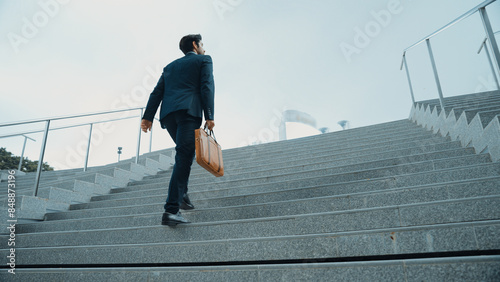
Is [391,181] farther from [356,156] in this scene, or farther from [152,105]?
[152,105]

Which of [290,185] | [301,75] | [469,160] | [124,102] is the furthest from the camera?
[301,75]

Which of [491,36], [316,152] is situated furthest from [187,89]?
[316,152]

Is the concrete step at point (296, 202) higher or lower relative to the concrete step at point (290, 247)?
higher

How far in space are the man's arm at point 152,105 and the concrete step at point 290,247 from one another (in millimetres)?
892

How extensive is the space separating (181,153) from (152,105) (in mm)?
638

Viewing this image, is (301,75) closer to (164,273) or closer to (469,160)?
(469,160)

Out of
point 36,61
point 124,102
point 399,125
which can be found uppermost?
point 36,61

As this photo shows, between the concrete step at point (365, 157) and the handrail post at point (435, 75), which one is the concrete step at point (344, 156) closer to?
the concrete step at point (365, 157)

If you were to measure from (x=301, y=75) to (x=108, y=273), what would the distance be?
13782 mm

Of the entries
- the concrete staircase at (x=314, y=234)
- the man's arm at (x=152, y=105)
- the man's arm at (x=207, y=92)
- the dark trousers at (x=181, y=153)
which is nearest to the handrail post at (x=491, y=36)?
the concrete staircase at (x=314, y=234)

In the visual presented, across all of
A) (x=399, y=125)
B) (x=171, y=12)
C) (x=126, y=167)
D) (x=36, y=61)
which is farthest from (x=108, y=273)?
(x=171, y=12)

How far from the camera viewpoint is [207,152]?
241cm

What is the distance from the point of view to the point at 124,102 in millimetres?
5992

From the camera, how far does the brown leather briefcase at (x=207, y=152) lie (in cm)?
234
